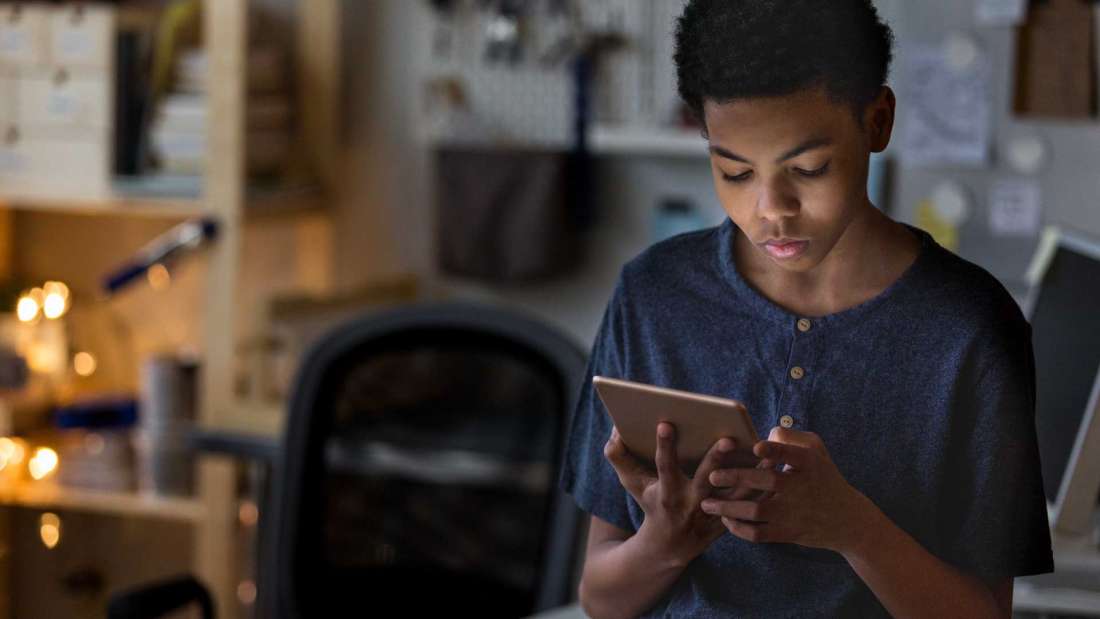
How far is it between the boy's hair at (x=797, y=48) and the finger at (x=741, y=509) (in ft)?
0.52

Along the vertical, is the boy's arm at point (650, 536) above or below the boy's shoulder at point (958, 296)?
below

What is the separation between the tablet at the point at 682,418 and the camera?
1.81ft

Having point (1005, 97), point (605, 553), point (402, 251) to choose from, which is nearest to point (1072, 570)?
point (605, 553)

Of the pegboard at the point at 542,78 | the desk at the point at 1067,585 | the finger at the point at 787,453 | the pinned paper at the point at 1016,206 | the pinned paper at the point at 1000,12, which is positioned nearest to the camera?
the finger at the point at 787,453

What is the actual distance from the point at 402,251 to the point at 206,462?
507 mm

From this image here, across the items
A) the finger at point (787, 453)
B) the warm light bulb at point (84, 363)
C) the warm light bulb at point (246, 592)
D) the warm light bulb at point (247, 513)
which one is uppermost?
the finger at point (787, 453)

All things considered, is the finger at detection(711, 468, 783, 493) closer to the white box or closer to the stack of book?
the stack of book

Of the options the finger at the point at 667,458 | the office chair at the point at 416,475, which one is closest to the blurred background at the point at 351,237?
the office chair at the point at 416,475

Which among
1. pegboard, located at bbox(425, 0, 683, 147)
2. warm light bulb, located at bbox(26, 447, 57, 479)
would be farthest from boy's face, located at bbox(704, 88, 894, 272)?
warm light bulb, located at bbox(26, 447, 57, 479)

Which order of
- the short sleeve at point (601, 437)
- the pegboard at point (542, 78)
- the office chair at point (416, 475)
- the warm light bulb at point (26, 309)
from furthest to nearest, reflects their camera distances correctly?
1. the warm light bulb at point (26, 309)
2. the pegboard at point (542, 78)
3. the office chair at point (416, 475)
4. the short sleeve at point (601, 437)

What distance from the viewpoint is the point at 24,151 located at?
2273 mm

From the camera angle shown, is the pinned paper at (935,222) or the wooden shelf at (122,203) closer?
the pinned paper at (935,222)

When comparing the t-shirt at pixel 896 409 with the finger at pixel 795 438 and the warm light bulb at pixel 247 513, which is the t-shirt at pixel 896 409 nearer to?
the finger at pixel 795 438

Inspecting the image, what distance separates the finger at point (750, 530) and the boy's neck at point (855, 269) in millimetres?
92
